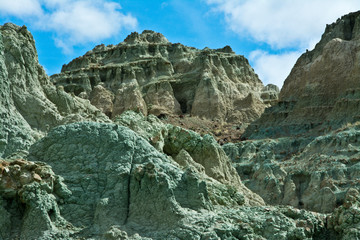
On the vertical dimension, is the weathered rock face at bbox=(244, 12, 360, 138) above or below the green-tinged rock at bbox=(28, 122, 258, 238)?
above

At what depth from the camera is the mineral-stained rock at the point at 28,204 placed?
10.8 m

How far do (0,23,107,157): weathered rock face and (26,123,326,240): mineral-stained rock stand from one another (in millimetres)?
1365

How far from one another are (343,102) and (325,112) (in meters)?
3.18

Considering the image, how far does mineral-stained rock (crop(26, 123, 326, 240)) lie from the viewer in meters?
11.1

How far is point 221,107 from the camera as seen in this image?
236 feet

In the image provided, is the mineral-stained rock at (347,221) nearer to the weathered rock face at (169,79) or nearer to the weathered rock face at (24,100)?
the weathered rock face at (24,100)

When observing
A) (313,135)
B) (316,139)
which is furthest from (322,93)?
(316,139)

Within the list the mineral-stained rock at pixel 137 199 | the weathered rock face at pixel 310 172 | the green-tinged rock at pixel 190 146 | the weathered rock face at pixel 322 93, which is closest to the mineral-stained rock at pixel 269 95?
the weathered rock face at pixel 322 93

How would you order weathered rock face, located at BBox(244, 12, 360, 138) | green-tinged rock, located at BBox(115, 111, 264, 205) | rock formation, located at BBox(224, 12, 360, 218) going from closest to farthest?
green-tinged rock, located at BBox(115, 111, 264, 205) < rock formation, located at BBox(224, 12, 360, 218) < weathered rock face, located at BBox(244, 12, 360, 138)

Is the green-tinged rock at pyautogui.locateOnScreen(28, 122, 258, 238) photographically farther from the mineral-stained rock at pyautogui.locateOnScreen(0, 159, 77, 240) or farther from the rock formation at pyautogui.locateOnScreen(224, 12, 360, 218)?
the rock formation at pyautogui.locateOnScreen(224, 12, 360, 218)

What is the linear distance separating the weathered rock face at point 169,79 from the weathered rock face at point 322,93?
7.65m

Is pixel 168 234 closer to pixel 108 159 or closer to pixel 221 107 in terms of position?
pixel 108 159

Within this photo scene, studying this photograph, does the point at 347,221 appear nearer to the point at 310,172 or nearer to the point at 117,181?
the point at 117,181

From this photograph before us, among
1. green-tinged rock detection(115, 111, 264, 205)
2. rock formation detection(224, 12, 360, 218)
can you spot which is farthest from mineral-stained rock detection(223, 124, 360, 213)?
green-tinged rock detection(115, 111, 264, 205)
